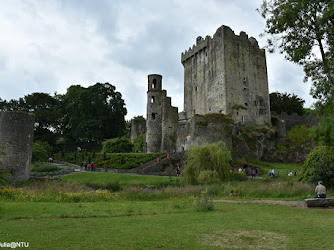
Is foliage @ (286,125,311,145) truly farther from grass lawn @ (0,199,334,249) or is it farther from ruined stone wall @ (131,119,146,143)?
grass lawn @ (0,199,334,249)

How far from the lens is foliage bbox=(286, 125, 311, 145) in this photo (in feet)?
148

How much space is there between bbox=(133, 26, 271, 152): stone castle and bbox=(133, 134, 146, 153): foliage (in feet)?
14.0

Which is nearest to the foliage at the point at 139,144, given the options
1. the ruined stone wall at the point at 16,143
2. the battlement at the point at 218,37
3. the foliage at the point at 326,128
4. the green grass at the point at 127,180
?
the green grass at the point at 127,180

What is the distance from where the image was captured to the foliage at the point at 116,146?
4544 cm

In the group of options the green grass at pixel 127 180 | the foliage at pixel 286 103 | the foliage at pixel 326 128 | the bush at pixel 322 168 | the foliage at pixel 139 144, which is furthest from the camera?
the foliage at pixel 286 103

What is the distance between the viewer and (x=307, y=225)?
8.77m

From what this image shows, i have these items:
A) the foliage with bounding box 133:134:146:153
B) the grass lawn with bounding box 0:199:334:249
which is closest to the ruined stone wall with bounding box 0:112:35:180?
the grass lawn with bounding box 0:199:334:249

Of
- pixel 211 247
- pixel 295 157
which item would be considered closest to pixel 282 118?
pixel 295 157

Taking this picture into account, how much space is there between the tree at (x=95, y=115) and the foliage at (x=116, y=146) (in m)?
9.67

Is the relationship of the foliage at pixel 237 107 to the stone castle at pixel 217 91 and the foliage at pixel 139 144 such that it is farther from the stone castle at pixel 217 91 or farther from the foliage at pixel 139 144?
the foliage at pixel 139 144

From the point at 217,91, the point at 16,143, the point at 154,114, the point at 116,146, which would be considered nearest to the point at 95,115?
the point at 116,146

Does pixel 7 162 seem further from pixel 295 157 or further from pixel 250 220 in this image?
pixel 295 157

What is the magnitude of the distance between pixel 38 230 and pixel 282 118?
4886 centimetres

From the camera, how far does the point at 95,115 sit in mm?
57781
